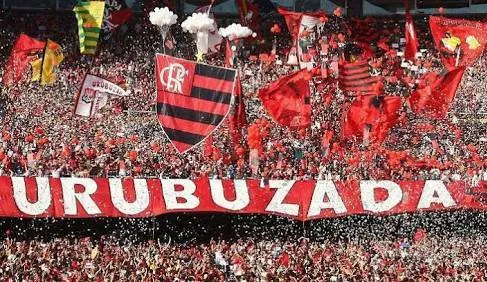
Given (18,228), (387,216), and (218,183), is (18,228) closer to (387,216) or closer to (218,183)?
(218,183)

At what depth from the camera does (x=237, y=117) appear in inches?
800

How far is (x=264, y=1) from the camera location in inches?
1147

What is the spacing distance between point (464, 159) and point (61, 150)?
28.3 feet

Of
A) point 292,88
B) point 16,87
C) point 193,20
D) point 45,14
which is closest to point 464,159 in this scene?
point 292,88

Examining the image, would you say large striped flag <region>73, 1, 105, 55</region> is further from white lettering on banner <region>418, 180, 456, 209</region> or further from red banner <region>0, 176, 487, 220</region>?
white lettering on banner <region>418, 180, 456, 209</region>

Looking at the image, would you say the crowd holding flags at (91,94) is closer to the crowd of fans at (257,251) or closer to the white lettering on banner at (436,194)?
the crowd of fans at (257,251)

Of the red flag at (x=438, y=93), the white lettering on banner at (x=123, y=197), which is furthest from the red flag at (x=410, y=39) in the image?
the white lettering on banner at (x=123, y=197)

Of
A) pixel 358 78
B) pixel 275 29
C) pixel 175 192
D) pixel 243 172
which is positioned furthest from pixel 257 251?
pixel 275 29

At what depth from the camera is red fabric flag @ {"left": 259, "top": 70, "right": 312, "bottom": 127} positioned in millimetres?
18812

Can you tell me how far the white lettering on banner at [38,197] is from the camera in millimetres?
18422

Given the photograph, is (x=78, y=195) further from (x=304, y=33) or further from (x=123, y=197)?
(x=304, y=33)

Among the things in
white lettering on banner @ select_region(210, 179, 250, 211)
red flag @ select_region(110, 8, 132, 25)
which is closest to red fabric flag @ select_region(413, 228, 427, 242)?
white lettering on banner @ select_region(210, 179, 250, 211)

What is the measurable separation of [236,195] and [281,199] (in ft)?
2.85

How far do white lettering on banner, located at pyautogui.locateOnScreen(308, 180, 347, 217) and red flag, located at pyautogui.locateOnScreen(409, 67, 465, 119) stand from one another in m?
2.77
